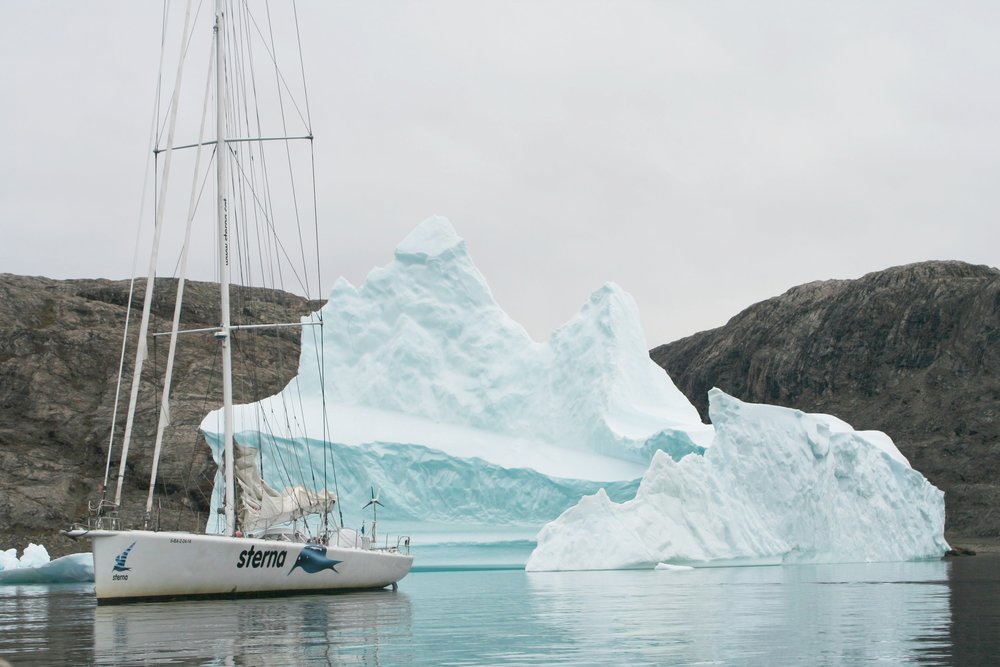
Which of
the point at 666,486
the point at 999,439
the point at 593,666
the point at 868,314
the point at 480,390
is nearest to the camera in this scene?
the point at 593,666

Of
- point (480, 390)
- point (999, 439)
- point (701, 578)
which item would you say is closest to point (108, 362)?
point (480, 390)

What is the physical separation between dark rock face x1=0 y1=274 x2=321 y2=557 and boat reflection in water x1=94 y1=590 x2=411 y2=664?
3698 centimetres

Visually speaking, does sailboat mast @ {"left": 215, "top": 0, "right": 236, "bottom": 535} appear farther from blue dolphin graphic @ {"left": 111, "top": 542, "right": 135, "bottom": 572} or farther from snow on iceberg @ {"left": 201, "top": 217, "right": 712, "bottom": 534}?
snow on iceberg @ {"left": 201, "top": 217, "right": 712, "bottom": 534}

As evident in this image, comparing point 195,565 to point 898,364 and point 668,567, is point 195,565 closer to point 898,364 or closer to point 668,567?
point 668,567

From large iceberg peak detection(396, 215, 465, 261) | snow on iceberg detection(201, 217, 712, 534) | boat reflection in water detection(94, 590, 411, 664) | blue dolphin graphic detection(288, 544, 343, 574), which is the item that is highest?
large iceberg peak detection(396, 215, 465, 261)

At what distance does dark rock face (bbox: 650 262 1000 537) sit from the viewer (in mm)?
85875

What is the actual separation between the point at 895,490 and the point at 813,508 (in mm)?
4331

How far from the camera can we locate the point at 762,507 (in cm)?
4131

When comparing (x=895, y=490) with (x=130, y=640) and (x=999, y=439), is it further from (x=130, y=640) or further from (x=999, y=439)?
(x=999, y=439)

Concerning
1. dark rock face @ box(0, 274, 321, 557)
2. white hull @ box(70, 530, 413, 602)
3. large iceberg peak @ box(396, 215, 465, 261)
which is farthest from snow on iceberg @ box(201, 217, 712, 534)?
dark rock face @ box(0, 274, 321, 557)

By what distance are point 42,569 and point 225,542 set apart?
2517 centimetres

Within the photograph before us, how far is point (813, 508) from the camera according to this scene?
138 ft

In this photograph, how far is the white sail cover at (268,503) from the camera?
30.3 meters

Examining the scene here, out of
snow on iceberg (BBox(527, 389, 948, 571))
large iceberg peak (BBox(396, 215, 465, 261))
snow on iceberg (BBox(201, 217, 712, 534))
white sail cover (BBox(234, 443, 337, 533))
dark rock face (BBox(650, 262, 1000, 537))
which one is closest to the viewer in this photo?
white sail cover (BBox(234, 443, 337, 533))
